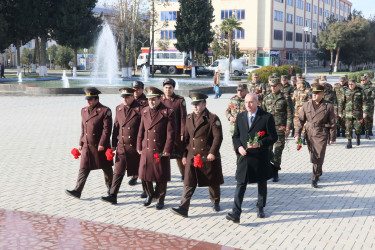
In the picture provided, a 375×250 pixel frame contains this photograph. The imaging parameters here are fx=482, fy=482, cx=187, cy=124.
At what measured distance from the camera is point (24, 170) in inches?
380

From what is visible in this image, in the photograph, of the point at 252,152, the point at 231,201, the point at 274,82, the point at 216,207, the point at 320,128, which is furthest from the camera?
the point at 274,82

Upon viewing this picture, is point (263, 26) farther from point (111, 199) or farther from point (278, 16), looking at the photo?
point (111, 199)

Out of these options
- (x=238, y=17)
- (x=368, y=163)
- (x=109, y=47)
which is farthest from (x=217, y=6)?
(x=368, y=163)

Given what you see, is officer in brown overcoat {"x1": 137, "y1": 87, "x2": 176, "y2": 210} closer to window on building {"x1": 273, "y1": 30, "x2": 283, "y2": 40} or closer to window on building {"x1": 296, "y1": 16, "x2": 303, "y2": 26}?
window on building {"x1": 273, "y1": 30, "x2": 283, "y2": 40}

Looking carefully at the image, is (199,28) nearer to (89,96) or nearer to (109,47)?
(109,47)

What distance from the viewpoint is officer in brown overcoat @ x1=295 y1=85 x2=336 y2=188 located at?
331 inches

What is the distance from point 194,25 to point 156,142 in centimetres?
4568

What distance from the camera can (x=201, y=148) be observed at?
22.5ft

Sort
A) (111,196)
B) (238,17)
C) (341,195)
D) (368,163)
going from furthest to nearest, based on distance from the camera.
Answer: (238,17) → (368,163) → (341,195) → (111,196)

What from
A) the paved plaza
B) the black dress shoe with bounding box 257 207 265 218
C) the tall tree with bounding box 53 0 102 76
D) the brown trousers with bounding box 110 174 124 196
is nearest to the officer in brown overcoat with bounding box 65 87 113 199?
the brown trousers with bounding box 110 174 124 196

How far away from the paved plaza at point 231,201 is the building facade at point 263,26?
5841 cm

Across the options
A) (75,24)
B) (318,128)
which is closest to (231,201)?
(318,128)

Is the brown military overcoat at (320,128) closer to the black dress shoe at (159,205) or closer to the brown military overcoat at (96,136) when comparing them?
the black dress shoe at (159,205)

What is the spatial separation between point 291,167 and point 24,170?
17.9ft
